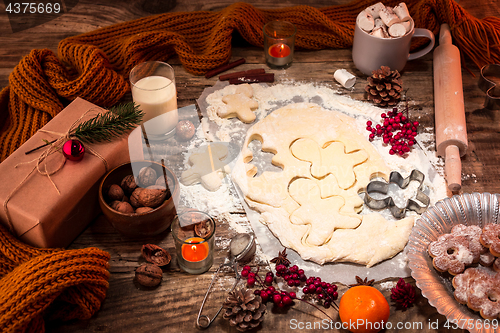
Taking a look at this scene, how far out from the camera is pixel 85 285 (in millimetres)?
1061

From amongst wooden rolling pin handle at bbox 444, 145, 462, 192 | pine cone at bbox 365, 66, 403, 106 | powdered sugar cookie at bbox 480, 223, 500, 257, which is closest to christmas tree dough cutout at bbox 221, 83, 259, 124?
pine cone at bbox 365, 66, 403, 106

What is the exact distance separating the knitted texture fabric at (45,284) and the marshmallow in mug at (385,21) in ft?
3.92

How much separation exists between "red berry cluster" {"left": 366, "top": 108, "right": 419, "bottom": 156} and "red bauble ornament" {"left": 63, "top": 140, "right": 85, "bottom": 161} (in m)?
0.94

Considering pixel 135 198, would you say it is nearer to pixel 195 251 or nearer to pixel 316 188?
pixel 195 251

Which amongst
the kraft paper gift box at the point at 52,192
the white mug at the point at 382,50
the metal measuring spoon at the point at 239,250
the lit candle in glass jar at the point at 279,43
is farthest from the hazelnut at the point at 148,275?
the white mug at the point at 382,50

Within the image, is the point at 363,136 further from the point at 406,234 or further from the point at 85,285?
the point at 85,285

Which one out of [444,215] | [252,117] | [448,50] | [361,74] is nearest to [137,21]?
[252,117]

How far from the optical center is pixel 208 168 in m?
1.38

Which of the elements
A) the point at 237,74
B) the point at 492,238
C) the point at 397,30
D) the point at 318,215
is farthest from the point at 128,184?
the point at 397,30

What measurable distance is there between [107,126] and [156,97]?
203 millimetres

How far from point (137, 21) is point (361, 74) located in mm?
953

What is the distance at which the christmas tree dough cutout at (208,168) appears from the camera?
1.34 metres

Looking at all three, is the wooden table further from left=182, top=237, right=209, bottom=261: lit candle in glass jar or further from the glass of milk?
the glass of milk

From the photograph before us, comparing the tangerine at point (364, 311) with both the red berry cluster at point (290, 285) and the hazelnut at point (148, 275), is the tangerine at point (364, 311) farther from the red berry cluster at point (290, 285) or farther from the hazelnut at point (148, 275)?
the hazelnut at point (148, 275)
